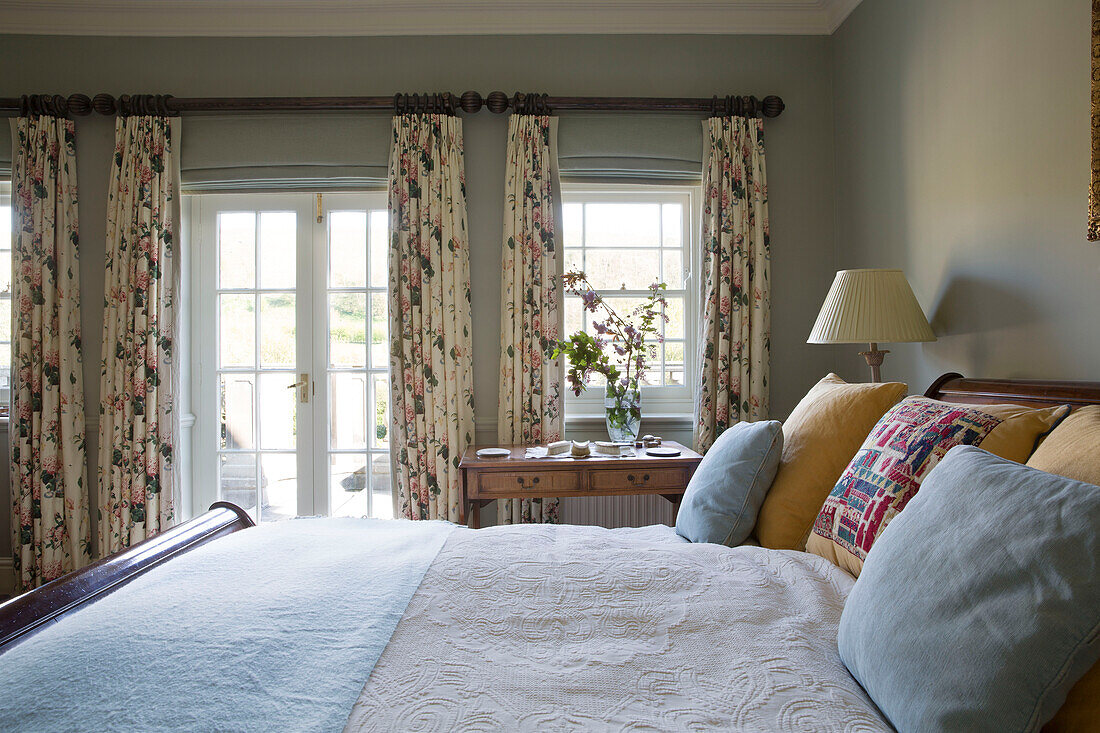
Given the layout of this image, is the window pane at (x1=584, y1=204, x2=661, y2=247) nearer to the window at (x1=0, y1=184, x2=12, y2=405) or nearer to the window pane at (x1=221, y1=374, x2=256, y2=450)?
the window pane at (x1=221, y1=374, x2=256, y2=450)

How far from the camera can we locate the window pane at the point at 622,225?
3.30 meters

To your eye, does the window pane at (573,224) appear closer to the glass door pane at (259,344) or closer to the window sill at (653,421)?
the window sill at (653,421)

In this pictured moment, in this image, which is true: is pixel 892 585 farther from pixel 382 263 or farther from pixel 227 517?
pixel 382 263

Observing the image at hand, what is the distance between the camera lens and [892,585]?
89 centimetres

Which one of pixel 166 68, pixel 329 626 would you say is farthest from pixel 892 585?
pixel 166 68

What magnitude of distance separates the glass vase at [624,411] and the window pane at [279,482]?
66.8 inches

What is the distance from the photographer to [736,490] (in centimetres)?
164

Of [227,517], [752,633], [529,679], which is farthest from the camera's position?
[227,517]

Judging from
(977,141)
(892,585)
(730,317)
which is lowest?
(892,585)

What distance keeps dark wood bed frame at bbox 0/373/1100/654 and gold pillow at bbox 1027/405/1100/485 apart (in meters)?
0.42

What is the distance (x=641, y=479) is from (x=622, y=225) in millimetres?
1383

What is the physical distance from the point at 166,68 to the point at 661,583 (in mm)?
3438

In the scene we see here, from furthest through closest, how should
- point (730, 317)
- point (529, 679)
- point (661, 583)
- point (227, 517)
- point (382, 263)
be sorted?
point (382, 263) → point (730, 317) → point (227, 517) → point (661, 583) → point (529, 679)

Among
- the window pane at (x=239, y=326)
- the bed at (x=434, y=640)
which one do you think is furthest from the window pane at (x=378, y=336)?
the bed at (x=434, y=640)
